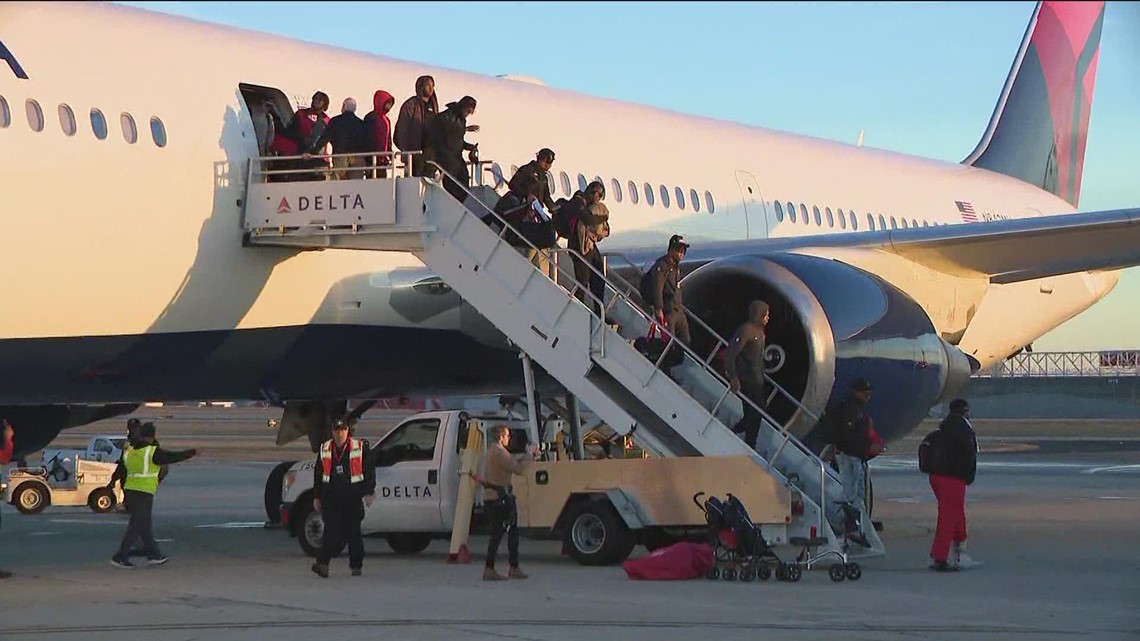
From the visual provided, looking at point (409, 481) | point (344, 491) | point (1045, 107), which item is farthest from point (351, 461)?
point (1045, 107)

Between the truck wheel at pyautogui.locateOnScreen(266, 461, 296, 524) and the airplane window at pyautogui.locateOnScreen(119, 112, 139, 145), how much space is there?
20.6 feet

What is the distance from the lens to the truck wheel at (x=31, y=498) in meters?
22.2

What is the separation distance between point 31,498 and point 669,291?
37.7 feet

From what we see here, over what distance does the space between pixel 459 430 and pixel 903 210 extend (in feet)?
33.9

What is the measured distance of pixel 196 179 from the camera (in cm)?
1309

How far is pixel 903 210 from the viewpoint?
23.3 m

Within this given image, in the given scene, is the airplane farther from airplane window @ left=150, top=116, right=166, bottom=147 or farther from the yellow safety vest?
the yellow safety vest

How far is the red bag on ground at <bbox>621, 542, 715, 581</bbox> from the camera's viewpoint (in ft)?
40.2

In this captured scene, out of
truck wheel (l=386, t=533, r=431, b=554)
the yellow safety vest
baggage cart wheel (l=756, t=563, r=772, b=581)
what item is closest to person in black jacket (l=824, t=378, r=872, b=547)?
baggage cart wheel (l=756, t=563, r=772, b=581)

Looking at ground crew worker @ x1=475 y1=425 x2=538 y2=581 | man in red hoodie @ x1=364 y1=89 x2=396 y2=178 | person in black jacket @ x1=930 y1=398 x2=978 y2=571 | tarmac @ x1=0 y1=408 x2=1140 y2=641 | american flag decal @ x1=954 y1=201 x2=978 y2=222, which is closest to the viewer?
tarmac @ x1=0 y1=408 x2=1140 y2=641

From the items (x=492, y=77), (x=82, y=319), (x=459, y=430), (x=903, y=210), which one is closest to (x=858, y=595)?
(x=459, y=430)

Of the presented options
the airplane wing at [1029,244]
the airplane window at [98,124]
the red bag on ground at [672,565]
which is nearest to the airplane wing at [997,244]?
the airplane wing at [1029,244]

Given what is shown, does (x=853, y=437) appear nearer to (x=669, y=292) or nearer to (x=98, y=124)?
(x=669, y=292)

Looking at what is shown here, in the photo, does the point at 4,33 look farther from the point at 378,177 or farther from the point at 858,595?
the point at 858,595
